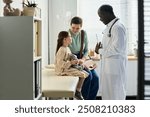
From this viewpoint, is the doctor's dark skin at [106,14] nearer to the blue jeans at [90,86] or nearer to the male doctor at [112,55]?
the male doctor at [112,55]

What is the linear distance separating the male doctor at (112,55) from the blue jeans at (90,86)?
752 millimetres

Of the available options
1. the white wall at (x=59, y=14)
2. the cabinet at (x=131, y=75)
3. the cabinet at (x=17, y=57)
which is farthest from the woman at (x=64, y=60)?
the white wall at (x=59, y=14)

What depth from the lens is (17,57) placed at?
6.52 feet

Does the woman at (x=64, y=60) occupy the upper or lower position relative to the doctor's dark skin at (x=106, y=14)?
lower

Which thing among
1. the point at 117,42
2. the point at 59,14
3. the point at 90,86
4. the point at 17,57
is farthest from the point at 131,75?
the point at 17,57

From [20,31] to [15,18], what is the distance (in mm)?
98

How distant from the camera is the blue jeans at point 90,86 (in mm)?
3746

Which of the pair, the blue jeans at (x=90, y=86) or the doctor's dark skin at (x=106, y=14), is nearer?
the doctor's dark skin at (x=106, y=14)

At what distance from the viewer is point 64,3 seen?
4.58 meters

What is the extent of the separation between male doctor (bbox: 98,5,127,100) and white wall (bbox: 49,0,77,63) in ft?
5.90

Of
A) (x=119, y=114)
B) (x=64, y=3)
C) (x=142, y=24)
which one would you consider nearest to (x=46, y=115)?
(x=119, y=114)

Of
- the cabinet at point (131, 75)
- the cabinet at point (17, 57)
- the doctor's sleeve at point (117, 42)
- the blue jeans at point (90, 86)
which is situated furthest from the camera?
the cabinet at point (131, 75)

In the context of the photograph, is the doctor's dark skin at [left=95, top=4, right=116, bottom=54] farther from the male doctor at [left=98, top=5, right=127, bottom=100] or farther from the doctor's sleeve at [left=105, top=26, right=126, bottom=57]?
the doctor's sleeve at [left=105, top=26, right=126, bottom=57]

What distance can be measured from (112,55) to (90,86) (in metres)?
1.12
